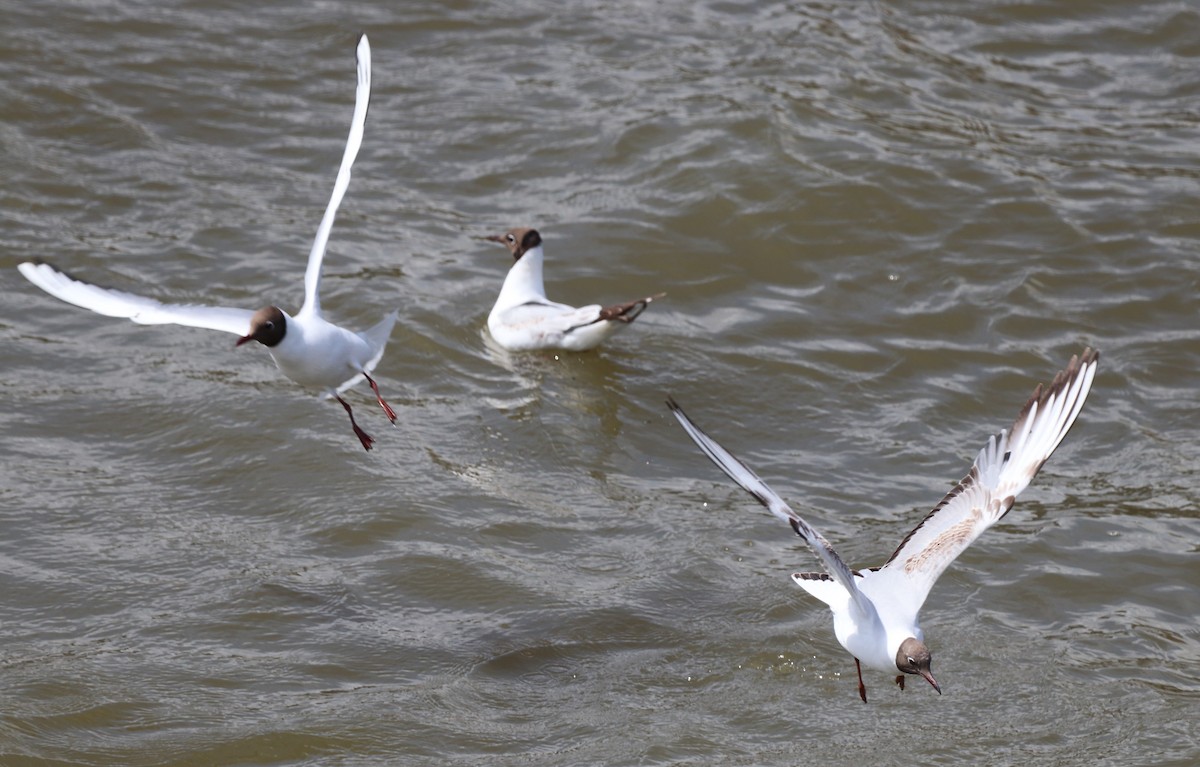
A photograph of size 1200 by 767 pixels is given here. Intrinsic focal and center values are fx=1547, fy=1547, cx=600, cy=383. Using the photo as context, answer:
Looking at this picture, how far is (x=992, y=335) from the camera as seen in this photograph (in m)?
9.85

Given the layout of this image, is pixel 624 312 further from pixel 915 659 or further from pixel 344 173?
pixel 915 659

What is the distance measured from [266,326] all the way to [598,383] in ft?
12.0

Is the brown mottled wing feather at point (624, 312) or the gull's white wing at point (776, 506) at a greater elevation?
the gull's white wing at point (776, 506)

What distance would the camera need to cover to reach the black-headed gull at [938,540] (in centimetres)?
584

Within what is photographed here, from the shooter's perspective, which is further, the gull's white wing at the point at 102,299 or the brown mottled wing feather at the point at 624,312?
the brown mottled wing feather at the point at 624,312

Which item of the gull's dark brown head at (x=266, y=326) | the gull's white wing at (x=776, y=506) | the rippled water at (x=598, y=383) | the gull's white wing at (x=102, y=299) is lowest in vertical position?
the rippled water at (x=598, y=383)

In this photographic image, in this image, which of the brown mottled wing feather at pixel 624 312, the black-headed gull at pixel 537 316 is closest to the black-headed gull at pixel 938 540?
the brown mottled wing feather at pixel 624 312

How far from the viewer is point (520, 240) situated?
10016 mm

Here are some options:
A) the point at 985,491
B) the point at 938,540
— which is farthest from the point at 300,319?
the point at 985,491

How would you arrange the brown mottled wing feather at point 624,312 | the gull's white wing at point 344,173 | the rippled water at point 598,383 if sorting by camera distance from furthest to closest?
the brown mottled wing feather at point 624,312 → the rippled water at point 598,383 → the gull's white wing at point 344,173

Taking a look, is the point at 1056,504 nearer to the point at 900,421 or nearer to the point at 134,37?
the point at 900,421

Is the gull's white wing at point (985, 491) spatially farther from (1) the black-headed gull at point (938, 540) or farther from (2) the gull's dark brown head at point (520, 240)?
(2) the gull's dark brown head at point (520, 240)

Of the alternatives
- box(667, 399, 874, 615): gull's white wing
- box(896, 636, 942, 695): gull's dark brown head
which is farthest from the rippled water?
box(667, 399, 874, 615): gull's white wing

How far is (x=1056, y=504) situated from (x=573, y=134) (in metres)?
5.23
